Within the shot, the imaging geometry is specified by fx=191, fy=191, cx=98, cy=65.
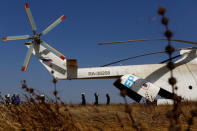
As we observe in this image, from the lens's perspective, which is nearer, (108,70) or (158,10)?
(158,10)

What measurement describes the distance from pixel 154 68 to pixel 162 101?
2.84 meters

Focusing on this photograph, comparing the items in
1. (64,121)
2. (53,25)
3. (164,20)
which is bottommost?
(64,121)

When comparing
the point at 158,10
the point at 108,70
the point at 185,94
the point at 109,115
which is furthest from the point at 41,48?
the point at 158,10

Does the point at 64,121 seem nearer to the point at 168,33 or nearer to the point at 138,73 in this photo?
the point at 168,33

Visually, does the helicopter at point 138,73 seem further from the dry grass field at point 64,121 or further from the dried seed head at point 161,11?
the dried seed head at point 161,11

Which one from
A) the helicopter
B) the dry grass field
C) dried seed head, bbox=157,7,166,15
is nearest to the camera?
dried seed head, bbox=157,7,166,15

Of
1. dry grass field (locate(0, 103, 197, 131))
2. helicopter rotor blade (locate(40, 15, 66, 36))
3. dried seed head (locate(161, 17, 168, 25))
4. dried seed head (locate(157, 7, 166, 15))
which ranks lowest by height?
dry grass field (locate(0, 103, 197, 131))

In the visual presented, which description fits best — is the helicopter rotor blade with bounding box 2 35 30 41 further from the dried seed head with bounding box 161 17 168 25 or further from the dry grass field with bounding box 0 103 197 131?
the dried seed head with bounding box 161 17 168 25

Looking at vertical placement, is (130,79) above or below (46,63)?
below

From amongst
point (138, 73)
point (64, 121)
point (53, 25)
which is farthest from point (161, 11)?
point (53, 25)

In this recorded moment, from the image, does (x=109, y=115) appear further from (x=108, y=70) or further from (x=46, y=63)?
(x=46, y=63)

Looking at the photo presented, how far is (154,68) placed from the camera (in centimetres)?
1410

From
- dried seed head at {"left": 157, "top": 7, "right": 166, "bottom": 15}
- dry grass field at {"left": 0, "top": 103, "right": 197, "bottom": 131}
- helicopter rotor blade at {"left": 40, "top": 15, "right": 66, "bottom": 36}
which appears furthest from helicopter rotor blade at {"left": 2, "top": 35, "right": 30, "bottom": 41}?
dried seed head at {"left": 157, "top": 7, "right": 166, "bottom": 15}

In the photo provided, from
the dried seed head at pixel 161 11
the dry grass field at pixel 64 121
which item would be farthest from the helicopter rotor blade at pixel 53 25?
the dried seed head at pixel 161 11
